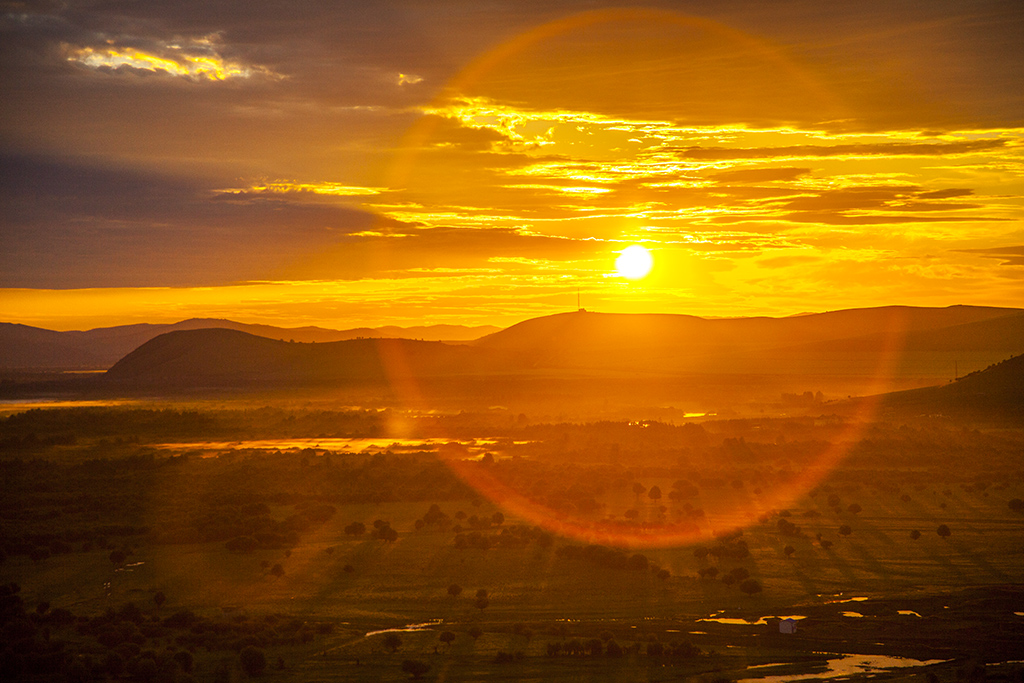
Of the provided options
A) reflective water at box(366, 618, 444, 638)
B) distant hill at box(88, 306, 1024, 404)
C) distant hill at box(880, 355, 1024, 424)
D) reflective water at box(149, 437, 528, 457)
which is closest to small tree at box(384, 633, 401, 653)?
reflective water at box(366, 618, 444, 638)

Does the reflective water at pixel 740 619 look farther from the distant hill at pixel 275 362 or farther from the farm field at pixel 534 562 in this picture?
the distant hill at pixel 275 362

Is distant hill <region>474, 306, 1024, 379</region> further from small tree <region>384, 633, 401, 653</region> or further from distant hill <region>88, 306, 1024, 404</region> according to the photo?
small tree <region>384, 633, 401, 653</region>

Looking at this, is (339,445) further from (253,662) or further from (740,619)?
(253,662)

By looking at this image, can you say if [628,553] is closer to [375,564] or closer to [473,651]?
[375,564]

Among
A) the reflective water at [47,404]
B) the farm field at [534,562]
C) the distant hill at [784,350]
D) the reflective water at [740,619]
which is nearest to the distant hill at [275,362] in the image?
the distant hill at [784,350]

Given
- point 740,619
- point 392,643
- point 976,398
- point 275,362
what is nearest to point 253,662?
point 392,643

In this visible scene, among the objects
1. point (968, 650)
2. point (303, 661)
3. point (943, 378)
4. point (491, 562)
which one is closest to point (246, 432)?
point (491, 562)
